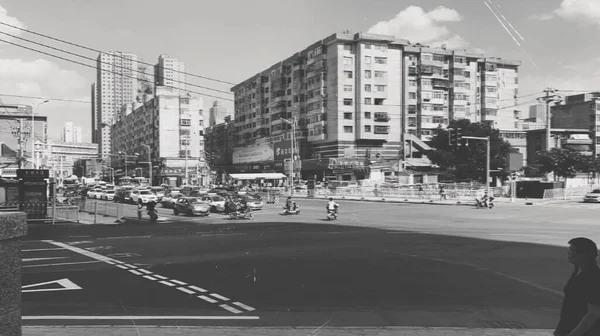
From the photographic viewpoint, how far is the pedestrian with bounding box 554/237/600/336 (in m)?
3.84

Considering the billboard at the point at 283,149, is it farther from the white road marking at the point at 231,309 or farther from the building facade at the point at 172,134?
the white road marking at the point at 231,309

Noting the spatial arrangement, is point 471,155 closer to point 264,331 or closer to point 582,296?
point 264,331

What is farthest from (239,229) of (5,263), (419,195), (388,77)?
(388,77)

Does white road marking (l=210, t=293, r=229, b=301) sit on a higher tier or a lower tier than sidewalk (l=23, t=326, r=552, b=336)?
lower

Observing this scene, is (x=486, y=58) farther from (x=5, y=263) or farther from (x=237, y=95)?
→ (x=5, y=263)

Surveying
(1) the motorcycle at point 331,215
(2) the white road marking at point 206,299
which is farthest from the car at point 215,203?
(2) the white road marking at point 206,299

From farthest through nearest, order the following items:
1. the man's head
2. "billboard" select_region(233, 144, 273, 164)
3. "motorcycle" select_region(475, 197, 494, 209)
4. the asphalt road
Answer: "billboard" select_region(233, 144, 273, 164) < "motorcycle" select_region(475, 197, 494, 209) < the asphalt road < the man's head

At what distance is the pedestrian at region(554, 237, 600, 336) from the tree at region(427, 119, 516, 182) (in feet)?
221

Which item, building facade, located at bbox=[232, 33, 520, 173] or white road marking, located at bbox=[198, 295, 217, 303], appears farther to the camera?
building facade, located at bbox=[232, 33, 520, 173]

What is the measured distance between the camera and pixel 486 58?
103375 mm

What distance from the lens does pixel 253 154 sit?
99.8m

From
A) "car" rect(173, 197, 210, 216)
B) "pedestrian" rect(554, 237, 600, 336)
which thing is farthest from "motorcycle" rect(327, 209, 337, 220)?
"pedestrian" rect(554, 237, 600, 336)

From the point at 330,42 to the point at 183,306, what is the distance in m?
78.7

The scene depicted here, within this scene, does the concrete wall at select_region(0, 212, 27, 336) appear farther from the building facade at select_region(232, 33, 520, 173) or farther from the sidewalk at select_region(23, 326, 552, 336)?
the building facade at select_region(232, 33, 520, 173)
